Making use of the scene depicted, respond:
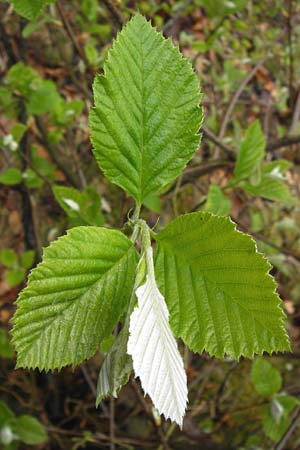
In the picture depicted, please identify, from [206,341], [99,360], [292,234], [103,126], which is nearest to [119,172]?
[103,126]

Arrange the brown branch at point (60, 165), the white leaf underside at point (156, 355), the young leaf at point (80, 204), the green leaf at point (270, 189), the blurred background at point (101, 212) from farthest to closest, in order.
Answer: the brown branch at point (60, 165)
the blurred background at point (101, 212)
the green leaf at point (270, 189)
the young leaf at point (80, 204)
the white leaf underside at point (156, 355)

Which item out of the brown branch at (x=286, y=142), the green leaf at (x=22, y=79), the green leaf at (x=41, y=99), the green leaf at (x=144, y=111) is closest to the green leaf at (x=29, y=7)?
the green leaf at (x=144, y=111)

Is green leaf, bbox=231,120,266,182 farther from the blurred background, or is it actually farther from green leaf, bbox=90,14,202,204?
green leaf, bbox=90,14,202,204

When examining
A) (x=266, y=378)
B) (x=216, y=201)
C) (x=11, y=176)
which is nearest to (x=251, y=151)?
(x=216, y=201)

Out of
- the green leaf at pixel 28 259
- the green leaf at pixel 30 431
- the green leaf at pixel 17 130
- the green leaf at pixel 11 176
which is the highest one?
the green leaf at pixel 17 130

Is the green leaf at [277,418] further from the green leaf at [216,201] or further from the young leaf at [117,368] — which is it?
the young leaf at [117,368]

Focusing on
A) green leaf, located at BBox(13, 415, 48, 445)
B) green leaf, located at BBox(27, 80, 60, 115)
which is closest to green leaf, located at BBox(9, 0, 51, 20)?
green leaf, located at BBox(27, 80, 60, 115)

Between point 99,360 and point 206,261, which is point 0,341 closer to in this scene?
point 99,360
